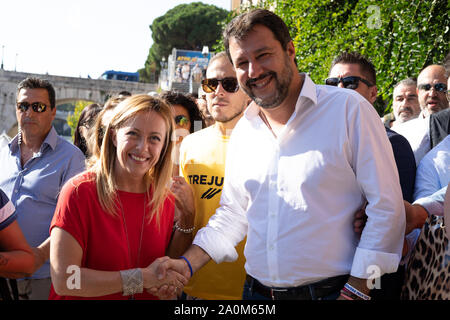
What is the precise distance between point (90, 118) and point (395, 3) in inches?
190

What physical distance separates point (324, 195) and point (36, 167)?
8.21ft

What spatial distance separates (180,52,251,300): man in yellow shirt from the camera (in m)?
2.71

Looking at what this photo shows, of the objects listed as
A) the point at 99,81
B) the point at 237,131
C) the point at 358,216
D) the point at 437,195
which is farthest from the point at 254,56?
the point at 99,81

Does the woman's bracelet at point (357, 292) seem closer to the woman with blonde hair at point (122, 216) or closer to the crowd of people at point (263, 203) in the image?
the crowd of people at point (263, 203)

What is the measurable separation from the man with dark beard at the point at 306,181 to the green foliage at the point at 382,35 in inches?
185

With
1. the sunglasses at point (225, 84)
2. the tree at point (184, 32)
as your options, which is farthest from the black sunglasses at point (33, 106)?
the tree at point (184, 32)

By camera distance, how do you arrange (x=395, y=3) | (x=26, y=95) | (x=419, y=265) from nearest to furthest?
(x=419, y=265) < (x=26, y=95) < (x=395, y=3)

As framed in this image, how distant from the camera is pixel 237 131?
2.30 metres

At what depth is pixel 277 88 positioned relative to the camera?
2025mm

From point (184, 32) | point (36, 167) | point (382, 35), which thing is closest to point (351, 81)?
point (36, 167)

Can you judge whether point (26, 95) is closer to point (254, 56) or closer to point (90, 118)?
point (90, 118)

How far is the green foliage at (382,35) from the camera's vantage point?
607 centimetres

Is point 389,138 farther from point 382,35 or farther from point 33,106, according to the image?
point 382,35

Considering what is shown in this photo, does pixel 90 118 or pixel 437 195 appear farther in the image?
pixel 90 118
